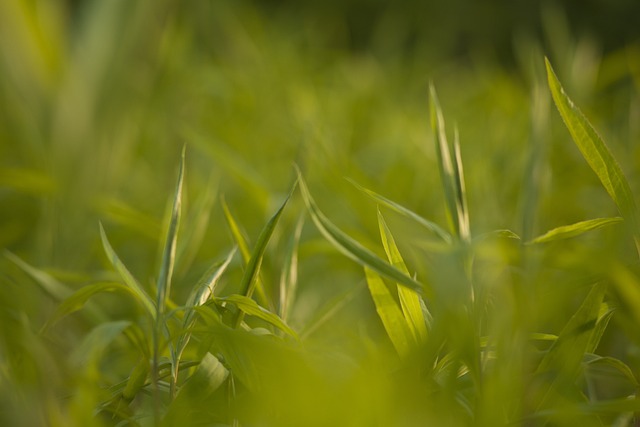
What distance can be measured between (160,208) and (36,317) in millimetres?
241

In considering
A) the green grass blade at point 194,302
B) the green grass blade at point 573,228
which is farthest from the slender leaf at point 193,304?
the green grass blade at point 573,228

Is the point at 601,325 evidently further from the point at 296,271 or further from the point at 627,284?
the point at 296,271

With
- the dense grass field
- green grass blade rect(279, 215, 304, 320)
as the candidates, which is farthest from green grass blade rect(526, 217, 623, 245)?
green grass blade rect(279, 215, 304, 320)

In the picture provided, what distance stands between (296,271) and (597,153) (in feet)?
0.63

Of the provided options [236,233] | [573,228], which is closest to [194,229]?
[236,233]

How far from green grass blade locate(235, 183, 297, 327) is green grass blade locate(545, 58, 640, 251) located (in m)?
0.10

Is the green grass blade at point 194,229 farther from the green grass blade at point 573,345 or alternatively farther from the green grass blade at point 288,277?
the green grass blade at point 573,345

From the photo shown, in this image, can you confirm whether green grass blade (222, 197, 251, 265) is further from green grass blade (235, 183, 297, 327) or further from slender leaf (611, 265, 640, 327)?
slender leaf (611, 265, 640, 327)

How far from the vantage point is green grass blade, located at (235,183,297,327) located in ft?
0.83

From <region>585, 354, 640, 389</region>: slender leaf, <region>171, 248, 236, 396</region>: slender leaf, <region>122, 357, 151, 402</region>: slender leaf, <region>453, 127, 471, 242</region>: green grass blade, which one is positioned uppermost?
Result: <region>453, 127, 471, 242</region>: green grass blade

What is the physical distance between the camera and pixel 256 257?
257 mm

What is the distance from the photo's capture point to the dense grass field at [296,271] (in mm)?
236

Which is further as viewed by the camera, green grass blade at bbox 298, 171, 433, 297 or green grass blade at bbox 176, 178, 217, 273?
green grass blade at bbox 176, 178, 217, 273

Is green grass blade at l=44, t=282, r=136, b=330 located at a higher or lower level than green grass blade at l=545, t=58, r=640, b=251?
lower
